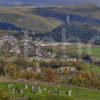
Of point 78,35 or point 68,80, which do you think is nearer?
point 68,80

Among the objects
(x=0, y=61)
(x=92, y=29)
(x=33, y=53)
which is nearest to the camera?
(x=0, y=61)

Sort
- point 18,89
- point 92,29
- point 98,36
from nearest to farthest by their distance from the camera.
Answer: point 18,89 → point 98,36 → point 92,29

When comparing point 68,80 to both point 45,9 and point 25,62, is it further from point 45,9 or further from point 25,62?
point 45,9

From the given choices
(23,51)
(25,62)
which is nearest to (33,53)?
(23,51)

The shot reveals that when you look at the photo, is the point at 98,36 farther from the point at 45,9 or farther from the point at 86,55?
the point at 45,9

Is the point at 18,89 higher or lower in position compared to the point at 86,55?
higher

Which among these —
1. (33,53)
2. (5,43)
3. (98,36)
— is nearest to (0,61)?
(33,53)

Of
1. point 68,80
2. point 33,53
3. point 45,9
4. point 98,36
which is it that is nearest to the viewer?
point 68,80

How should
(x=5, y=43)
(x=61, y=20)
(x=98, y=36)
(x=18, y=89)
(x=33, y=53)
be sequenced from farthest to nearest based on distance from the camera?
(x=61, y=20) < (x=98, y=36) < (x=5, y=43) < (x=33, y=53) < (x=18, y=89)
